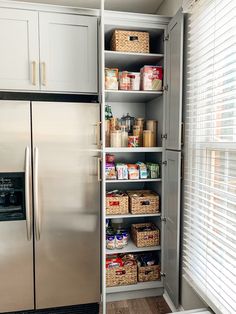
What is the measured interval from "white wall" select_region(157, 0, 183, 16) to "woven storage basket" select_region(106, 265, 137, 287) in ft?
7.22

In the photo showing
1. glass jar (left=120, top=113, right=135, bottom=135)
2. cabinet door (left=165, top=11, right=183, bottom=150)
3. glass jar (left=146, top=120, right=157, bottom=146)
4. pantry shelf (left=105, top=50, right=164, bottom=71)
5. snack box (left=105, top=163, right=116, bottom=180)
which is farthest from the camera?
glass jar (left=120, top=113, right=135, bottom=135)

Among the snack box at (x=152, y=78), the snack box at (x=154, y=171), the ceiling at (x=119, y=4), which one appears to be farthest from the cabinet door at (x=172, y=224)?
the ceiling at (x=119, y=4)

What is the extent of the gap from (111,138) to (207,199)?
3.03 ft

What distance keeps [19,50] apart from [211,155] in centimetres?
157

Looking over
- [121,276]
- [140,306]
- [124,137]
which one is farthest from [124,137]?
[140,306]

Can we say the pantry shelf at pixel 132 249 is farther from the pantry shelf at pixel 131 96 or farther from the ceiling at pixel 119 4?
the ceiling at pixel 119 4

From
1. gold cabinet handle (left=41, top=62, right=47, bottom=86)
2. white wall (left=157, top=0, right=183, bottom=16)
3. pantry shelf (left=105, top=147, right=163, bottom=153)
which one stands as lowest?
pantry shelf (left=105, top=147, right=163, bottom=153)

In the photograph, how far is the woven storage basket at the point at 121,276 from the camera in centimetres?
209

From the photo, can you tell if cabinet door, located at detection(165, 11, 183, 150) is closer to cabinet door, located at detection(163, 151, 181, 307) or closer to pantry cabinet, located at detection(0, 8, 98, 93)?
cabinet door, located at detection(163, 151, 181, 307)

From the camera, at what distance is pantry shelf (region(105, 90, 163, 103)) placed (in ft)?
6.70

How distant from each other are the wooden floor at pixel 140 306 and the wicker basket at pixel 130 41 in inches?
83.6

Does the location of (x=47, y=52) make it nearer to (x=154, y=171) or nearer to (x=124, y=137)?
(x=124, y=137)

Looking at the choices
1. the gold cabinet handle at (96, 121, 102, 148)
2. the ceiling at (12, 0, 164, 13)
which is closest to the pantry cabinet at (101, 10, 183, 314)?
the gold cabinet handle at (96, 121, 102, 148)

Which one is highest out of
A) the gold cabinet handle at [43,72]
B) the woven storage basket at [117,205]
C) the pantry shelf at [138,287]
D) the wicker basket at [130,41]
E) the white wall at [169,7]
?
the white wall at [169,7]
